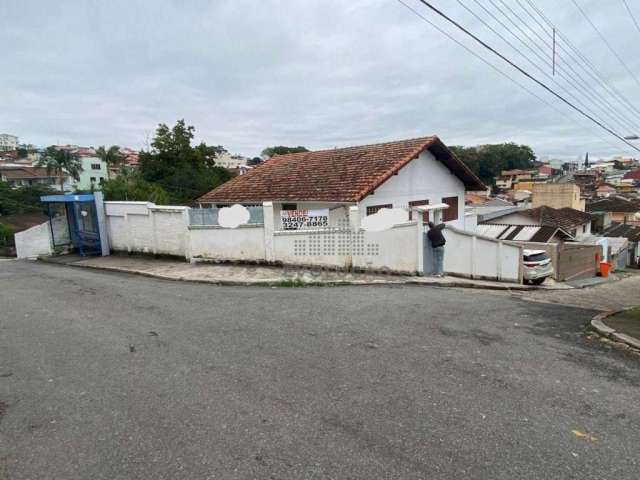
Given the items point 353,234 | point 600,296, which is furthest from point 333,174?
point 600,296

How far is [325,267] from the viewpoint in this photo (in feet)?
37.6

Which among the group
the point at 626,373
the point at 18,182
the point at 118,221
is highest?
the point at 18,182

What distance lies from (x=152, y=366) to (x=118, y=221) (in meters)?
11.0

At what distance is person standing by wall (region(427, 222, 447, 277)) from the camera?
36.3 feet

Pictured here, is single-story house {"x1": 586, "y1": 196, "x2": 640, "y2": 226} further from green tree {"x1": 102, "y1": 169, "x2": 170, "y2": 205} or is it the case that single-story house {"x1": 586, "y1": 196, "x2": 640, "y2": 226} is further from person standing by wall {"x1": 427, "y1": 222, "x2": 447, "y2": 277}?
green tree {"x1": 102, "y1": 169, "x2": 170, "y2": 205}

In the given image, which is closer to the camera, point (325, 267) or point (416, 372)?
point (416, 372)

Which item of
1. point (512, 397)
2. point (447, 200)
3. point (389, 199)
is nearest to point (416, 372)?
point (512, 397)

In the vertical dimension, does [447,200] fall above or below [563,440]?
above

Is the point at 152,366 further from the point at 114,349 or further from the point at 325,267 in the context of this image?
the point at 325,267

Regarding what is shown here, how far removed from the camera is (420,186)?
53.9 ft

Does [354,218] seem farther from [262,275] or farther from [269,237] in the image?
[262,275]

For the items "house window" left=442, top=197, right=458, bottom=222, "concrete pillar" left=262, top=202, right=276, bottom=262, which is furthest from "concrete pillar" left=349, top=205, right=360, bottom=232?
"house window" left=442, top=197, right=458, bottom=222

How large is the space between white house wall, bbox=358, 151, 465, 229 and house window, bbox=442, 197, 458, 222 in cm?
19

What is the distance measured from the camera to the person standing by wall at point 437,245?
11055 millimetres
